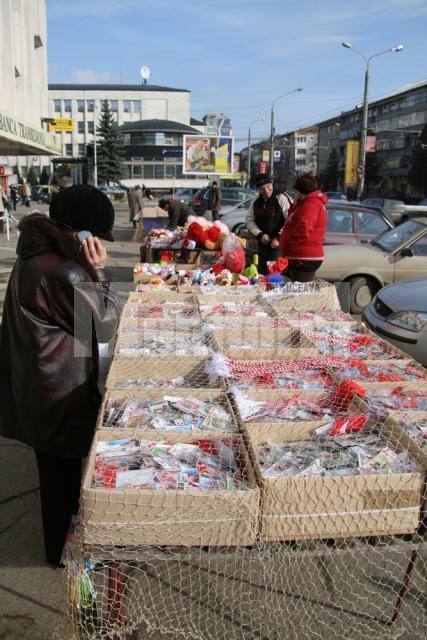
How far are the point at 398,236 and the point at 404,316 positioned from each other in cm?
365

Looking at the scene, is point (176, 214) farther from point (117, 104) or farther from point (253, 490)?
point (117, 104)

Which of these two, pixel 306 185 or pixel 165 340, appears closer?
pixel 165 340

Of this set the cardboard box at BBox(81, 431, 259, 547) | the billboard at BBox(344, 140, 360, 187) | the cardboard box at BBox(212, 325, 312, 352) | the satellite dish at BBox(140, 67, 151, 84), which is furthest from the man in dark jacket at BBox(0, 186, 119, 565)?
the satellite dish at BBox(140, 67, 151, 84)

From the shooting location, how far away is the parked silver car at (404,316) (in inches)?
214

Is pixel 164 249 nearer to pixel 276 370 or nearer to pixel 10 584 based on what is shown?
pixel 276 370

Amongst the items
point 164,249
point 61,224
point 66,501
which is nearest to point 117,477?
point 66,501

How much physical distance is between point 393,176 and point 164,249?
81.6m

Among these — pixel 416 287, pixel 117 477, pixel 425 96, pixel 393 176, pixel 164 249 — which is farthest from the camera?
pixel 393 176

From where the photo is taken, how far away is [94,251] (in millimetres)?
2510

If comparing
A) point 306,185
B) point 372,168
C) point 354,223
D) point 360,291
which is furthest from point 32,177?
point 306,185

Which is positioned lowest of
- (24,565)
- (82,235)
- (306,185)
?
(24,565)

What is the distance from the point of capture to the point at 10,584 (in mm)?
2760

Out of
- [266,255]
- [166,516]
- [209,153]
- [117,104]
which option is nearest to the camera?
[166,516]

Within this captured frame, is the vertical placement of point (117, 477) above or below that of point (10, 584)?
above
